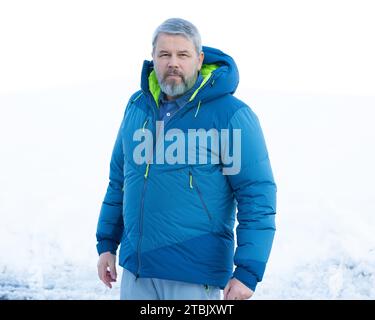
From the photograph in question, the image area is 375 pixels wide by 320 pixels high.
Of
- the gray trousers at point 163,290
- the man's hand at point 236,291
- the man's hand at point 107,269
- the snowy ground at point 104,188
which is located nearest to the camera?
the man's hand at point 236,291

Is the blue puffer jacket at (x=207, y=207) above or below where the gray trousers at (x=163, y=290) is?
above

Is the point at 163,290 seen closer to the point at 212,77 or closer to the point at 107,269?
the point at 107,269

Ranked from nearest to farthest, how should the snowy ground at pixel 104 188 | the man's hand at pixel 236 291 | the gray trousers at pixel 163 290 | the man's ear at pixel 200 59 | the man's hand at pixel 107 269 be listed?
1. the man's hand at pixel 236 291
2. the gray trousers at pixel 163 290
3. the man's ear at pixel 200 59
4. the man's hand at pixel 107 269
5. the snowy ground at pixel 104 188

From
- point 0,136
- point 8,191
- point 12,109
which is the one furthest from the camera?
point 12,109

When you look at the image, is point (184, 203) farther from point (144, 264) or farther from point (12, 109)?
point (12, 109)

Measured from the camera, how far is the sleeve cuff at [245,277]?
211cm

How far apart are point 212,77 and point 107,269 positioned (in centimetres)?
99

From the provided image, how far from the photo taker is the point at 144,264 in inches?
88.5

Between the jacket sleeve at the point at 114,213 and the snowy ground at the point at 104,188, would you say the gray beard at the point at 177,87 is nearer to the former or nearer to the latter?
the jacket sleeve at the point at 114,213

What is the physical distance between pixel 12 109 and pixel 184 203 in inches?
318

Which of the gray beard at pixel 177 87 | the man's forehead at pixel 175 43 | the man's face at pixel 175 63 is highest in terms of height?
the man's forehead at pixel 175 43

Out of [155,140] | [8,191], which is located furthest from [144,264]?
[8,191]

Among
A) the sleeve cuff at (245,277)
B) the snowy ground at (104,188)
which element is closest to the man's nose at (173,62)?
the sleeve cuff at (245,277)

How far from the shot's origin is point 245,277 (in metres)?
2.11
